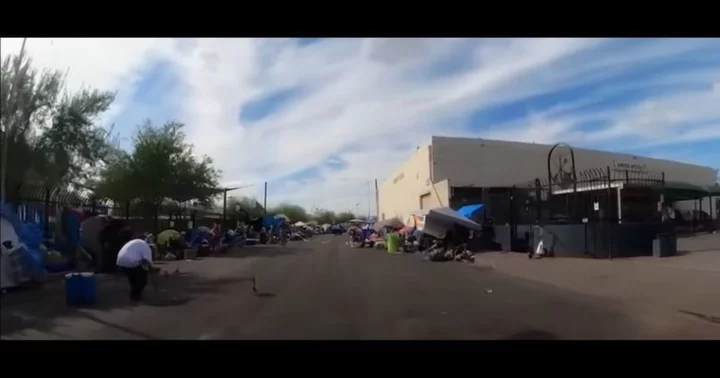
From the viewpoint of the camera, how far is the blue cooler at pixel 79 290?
859 centimetres

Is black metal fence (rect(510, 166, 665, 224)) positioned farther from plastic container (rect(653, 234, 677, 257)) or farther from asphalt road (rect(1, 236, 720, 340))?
asphalt road (rect(1, 236, 720, 340))

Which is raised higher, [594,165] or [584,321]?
[594,165]

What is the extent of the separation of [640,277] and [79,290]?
12.4m

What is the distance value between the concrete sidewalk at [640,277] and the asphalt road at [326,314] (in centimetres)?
86

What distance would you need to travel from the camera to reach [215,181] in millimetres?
18219

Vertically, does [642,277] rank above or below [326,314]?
below

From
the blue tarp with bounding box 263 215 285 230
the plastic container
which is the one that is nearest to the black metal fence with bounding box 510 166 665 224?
the plastic container

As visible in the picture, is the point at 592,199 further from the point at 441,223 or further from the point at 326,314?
the point at 326,314

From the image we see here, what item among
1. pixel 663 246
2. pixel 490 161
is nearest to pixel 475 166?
pixel 490 161

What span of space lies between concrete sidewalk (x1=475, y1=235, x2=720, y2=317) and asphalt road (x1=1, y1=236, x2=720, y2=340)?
0.86 meters

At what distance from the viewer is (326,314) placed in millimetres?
8906
